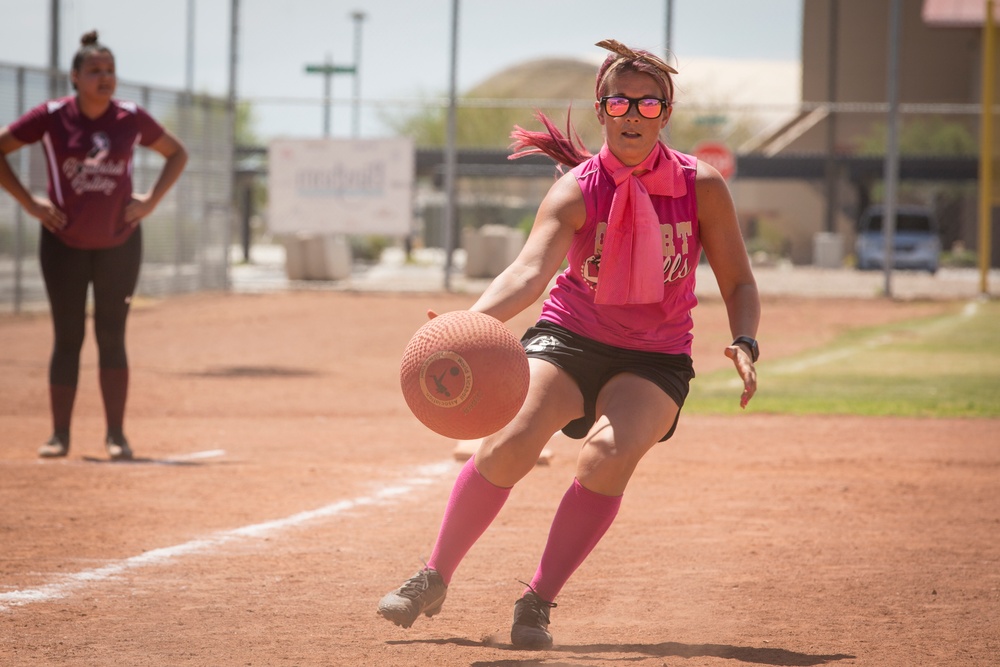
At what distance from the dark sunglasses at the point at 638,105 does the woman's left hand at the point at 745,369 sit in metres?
0.80

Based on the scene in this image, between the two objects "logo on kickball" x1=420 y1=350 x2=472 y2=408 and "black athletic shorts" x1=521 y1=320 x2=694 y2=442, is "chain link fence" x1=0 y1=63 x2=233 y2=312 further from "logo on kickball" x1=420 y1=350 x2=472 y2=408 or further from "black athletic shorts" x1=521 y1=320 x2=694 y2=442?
"logo on kickball" x1=420 y1=350 x2=472 y2=408

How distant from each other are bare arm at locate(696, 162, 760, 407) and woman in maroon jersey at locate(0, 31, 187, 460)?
4.10 metres

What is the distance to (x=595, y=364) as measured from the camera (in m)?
4.10

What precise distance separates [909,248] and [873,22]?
21.3 metres

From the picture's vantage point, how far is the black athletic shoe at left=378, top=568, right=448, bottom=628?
12.6ft

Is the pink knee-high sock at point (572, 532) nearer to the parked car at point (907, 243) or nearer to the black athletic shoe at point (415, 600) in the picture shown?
the black athletic shoe at point (415, 600)

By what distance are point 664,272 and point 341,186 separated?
18.3 meters

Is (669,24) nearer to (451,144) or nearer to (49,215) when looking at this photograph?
(451,144)

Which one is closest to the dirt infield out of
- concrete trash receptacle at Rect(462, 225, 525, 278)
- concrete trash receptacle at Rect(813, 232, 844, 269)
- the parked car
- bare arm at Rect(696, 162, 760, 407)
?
bare arm at Rect(696, 162, 760, 407)

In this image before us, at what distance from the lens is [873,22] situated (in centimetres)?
5412

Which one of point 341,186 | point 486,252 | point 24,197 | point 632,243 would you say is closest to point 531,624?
point 632,243

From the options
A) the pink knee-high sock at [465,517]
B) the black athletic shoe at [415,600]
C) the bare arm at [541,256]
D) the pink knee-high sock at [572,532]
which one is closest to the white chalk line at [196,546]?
the black athletic shoe at [415,600]

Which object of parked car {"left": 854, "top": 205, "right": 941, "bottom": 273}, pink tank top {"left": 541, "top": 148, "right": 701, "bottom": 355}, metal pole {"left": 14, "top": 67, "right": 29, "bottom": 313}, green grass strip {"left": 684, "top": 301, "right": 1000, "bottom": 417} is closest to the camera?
pink tank top {"left": 541, "top": 148, "right": 701, "bottom": 355}

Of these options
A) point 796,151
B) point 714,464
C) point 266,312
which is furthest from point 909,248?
point 714,464
